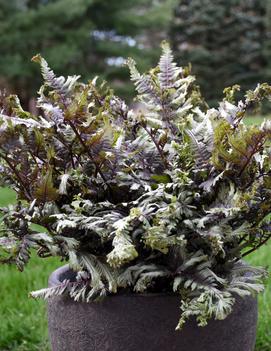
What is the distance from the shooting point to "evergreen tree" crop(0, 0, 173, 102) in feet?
45.0

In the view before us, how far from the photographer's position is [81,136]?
153 cm

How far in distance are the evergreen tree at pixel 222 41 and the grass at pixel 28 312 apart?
594 inches

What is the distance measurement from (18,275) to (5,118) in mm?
1786

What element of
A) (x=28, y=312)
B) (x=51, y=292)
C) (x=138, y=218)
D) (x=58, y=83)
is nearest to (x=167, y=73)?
(x=58, y=83)

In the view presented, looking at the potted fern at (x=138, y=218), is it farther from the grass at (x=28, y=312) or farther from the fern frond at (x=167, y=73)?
the grass at (x=28, y=312)

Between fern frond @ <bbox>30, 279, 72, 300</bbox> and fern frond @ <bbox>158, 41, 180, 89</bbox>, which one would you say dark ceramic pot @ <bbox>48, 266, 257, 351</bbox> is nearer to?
fern frond @ <bbox>30, 279, 72, 300</bbox>

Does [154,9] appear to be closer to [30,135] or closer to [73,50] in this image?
[73,50]

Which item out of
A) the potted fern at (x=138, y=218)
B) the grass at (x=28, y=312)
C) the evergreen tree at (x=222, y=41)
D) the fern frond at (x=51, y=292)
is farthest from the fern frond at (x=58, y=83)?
the evergreen tree at (x=222, y=41)

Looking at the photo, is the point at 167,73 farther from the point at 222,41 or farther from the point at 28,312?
the point at 222,41

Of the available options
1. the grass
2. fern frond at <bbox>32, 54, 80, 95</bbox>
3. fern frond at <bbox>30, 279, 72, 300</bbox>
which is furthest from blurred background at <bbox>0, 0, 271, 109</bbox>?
fern frond at <bbox>30, 279, 72, 300</bbox>

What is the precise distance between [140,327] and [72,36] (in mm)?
14223

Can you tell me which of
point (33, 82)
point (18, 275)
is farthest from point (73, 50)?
point (18, 275)

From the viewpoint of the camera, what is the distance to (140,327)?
148cm

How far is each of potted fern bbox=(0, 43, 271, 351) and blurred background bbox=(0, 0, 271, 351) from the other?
7.94 m
